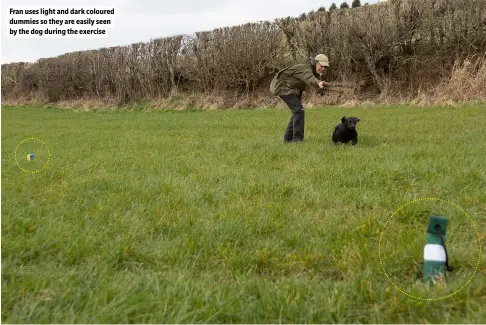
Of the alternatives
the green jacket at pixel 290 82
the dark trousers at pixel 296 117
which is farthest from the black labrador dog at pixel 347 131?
the green jacket at pixel 290 82

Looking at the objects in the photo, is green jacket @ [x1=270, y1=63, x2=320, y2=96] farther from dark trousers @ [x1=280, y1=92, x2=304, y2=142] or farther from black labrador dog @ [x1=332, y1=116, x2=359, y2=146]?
black labrador dog @ [x1=332, y1=116, x2=359, y2=146]

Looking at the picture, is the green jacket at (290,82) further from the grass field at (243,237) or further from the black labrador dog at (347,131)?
the grass field at (243,237)

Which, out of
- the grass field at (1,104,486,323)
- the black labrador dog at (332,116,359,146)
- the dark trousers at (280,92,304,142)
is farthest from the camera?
the dark trousers at (280,92,304,142)

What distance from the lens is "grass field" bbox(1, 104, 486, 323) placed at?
2059mm

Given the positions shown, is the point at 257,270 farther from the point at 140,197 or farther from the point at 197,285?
the point at 140,197

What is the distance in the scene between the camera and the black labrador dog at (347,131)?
689 cm

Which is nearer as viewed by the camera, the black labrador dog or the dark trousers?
the black labrador dog

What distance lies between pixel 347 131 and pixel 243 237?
177 inches

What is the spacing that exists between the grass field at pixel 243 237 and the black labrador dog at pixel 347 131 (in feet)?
3.25

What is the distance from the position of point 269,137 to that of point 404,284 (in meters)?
6.22

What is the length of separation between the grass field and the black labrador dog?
0.99m

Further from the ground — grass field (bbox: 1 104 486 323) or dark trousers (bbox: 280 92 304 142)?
dark trousers (bbox: 280 92 304 142)

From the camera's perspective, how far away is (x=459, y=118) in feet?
31.7

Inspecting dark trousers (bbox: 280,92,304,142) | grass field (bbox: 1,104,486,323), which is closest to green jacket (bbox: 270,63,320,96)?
dark trousers (bbox: 280,92,304,142)
